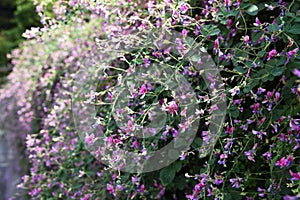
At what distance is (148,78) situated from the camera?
179 centimetres

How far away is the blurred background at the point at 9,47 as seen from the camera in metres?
3.98

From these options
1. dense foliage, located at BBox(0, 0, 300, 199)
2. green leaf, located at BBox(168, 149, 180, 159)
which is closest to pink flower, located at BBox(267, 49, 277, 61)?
dense foliage, located at BBox(0, 0, 300, 199)

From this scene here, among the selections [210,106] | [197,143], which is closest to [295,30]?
[210,106]

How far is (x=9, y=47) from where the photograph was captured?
27.3 feet

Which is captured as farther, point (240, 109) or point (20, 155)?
point (20, 155)

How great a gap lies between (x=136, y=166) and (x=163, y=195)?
0.97ft

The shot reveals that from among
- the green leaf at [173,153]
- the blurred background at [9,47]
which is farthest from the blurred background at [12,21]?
the green leaf at [173,153]

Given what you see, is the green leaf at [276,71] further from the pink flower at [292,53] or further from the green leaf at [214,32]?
the green leaf at [214,32]

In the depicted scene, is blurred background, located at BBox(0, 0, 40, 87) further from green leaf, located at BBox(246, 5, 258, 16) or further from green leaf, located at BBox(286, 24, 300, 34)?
green leaf, located at BBox(286, 24, 300, 34)

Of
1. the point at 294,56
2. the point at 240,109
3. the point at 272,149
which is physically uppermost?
the point at 294,56

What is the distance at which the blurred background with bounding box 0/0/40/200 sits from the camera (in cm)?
398

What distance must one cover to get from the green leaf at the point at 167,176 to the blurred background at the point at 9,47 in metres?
1.55

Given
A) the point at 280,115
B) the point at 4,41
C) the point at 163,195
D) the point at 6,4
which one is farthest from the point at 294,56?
the point at 6,4

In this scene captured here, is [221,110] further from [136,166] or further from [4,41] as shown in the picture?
[4,41]
